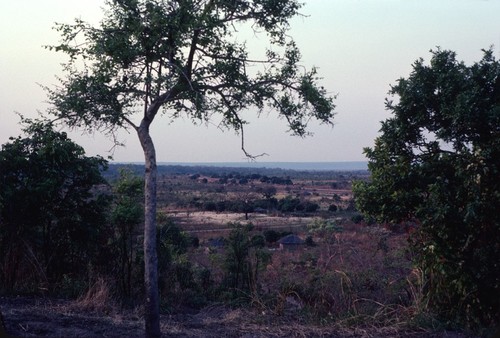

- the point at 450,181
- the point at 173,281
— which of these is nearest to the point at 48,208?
the point at 173,281

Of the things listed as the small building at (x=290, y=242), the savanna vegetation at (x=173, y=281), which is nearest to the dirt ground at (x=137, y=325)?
the savanna vegetation at (x=173, y=281)

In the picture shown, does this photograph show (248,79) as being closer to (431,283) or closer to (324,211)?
(431,283)

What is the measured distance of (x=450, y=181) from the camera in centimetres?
966

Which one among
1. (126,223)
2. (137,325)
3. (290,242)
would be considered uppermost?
(126,223)

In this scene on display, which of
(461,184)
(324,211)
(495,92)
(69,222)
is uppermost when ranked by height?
(495,92)

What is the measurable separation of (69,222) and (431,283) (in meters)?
7.17

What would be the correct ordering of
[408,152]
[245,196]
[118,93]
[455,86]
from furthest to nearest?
[245,196] < [408,152] < [455,86] < [118,93]

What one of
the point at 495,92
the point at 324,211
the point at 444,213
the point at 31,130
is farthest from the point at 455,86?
the point at 324,211

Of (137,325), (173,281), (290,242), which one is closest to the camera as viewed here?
(137,325)

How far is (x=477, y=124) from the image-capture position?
935 centimetres

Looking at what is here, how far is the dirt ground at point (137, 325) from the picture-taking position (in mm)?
7754

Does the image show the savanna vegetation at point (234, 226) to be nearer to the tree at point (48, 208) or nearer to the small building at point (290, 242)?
the tree at point (48, 208)

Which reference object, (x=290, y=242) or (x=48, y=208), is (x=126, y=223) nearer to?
(x=48, y=208)

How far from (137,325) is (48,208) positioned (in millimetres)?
4300
